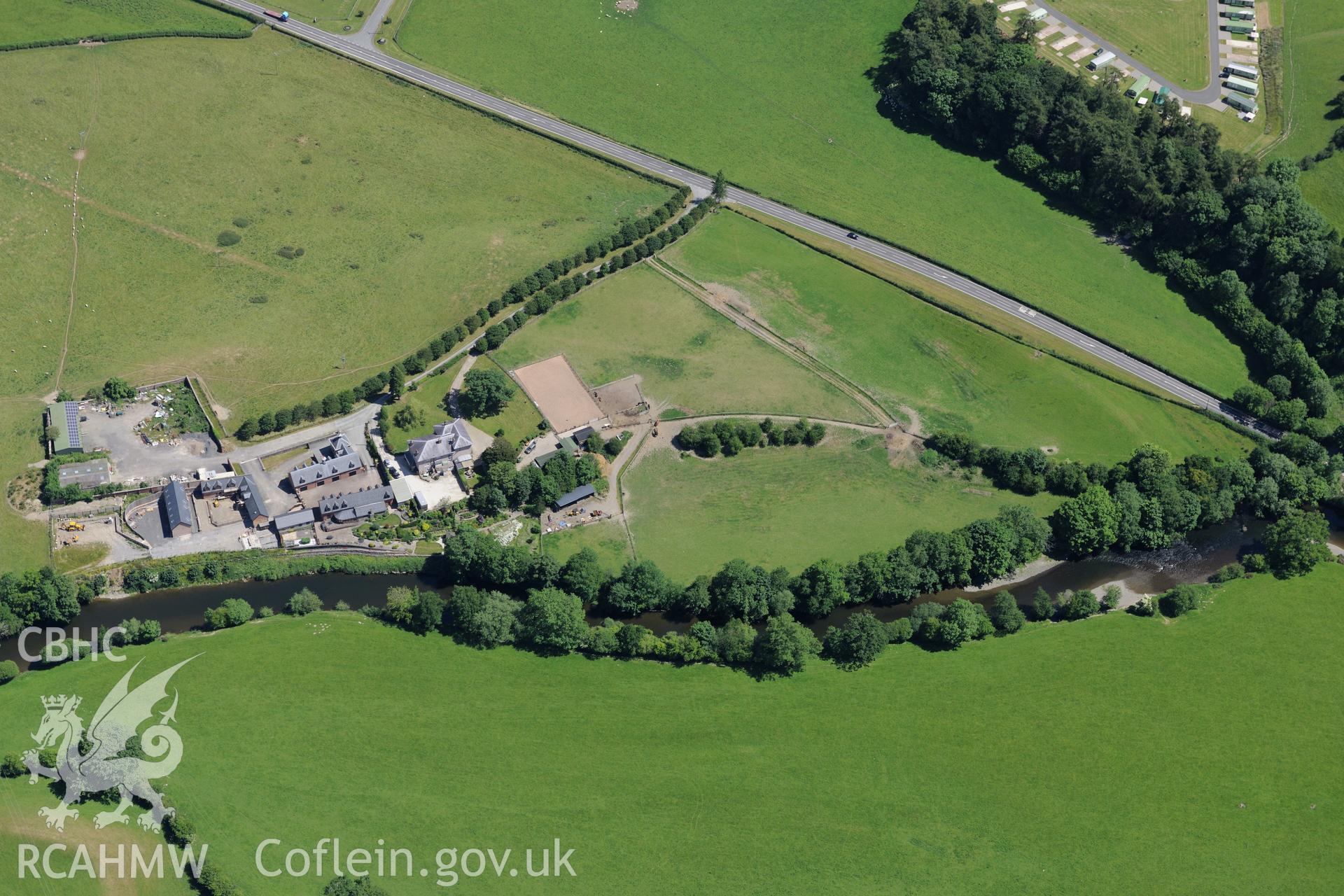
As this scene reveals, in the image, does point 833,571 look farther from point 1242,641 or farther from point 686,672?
point 1242,641

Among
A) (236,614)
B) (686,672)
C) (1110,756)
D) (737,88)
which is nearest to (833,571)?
(686,672)

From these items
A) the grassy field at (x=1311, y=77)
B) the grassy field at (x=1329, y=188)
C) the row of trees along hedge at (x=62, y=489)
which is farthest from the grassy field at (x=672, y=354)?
the grassy field at (x=1311, y=77)

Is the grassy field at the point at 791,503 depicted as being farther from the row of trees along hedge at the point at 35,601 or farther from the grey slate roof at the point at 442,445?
the row of trees along hedge at the point at 35,601

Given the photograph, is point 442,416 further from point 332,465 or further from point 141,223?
point 141,223

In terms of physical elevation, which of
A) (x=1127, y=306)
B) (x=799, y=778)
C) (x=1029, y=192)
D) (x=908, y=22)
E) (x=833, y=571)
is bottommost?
(x=799, y=778)

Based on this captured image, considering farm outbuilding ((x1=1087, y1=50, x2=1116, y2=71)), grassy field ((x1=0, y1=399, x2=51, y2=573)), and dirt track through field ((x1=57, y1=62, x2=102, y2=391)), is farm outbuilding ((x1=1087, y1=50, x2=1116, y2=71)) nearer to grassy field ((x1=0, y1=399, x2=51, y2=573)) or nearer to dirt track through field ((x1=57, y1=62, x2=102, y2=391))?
dirt track through field ((x1=57, y1=62, x2=102, y2=391))

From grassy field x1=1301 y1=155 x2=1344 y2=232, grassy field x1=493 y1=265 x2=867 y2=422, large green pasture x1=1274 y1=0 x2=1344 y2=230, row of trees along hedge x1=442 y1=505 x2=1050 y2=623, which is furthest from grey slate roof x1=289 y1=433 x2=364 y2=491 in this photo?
large green pasture x1=1274 y1=0 x2=1344 y2=230
